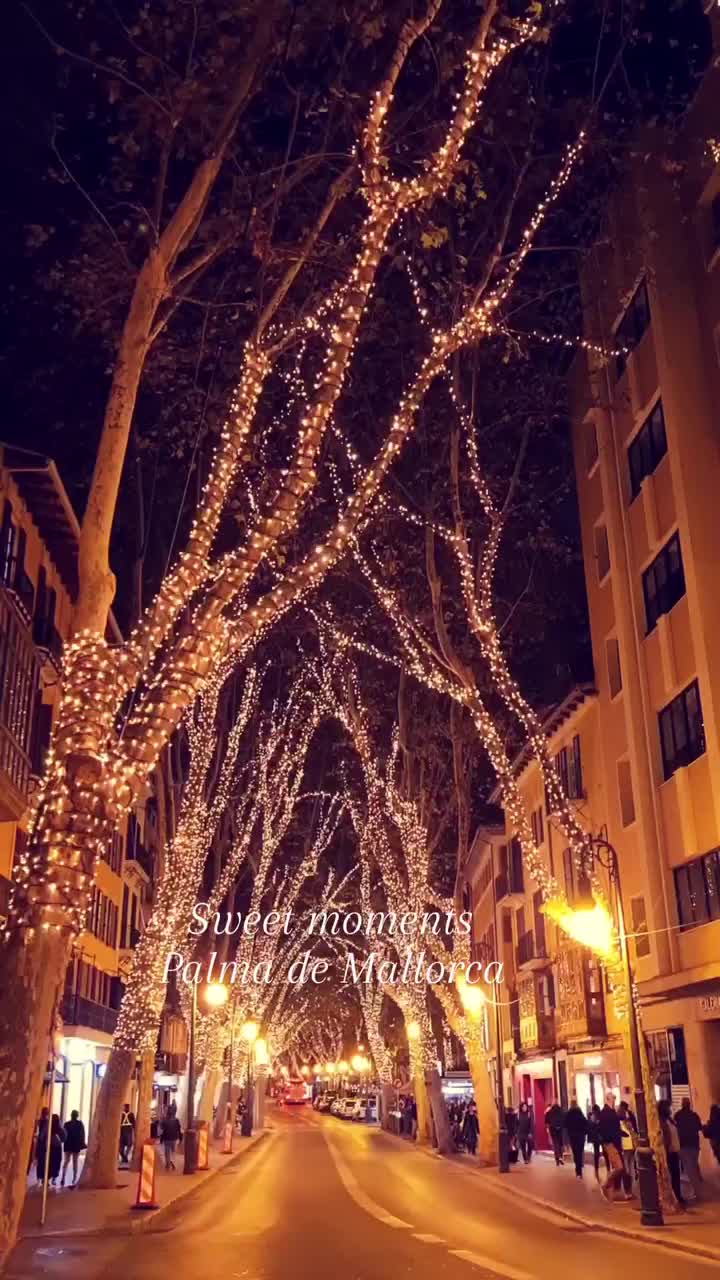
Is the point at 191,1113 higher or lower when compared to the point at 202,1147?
higher

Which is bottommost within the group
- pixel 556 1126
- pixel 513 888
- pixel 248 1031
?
pixel 556 1126

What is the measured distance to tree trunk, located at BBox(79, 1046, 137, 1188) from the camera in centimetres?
2311

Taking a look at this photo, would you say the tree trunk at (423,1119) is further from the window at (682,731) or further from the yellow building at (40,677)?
the window at (682,731)

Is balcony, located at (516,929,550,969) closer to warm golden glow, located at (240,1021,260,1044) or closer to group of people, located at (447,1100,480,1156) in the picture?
group of people, located at (447,1100,480,1156)

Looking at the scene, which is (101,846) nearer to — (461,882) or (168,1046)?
(461,882)

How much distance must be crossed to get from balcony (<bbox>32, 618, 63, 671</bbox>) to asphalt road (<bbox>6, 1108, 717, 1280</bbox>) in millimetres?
11005

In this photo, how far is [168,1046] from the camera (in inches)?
2383

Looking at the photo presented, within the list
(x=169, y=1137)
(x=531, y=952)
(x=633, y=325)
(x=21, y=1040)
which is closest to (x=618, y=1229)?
(x=21, y=1040)

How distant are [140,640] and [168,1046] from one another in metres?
54.7

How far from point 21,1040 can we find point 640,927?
2233cm

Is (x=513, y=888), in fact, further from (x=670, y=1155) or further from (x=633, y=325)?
(x=670, y=1155)

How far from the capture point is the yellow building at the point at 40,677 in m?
19.7

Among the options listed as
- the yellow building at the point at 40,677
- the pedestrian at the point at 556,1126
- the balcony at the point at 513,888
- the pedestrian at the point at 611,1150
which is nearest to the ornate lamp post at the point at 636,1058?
the pedestrian at the point at 611,1150

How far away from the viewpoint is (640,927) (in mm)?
28328
